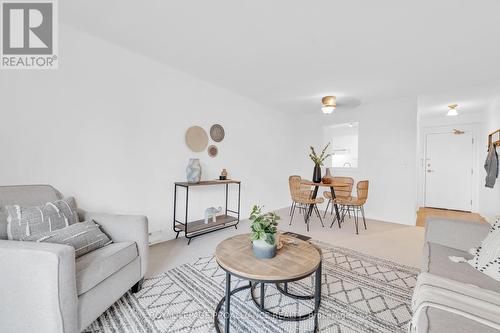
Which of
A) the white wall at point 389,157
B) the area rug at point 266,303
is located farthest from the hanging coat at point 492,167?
the area rug at point 266,303

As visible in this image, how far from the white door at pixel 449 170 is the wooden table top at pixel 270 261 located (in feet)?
18.7

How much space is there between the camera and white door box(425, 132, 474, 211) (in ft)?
16.8

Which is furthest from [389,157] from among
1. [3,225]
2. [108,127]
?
[3,225]

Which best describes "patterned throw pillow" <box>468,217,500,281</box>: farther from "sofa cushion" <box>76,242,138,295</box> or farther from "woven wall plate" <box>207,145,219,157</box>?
"woven wall plate" <box>207,145,219,157</box>

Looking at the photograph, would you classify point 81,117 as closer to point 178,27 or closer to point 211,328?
point 178,27

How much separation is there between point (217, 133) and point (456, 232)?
3.01 metres

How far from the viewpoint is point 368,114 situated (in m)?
4.37

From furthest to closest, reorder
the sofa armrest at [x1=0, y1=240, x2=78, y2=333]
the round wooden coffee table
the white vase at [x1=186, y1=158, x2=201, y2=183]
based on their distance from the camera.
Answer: the white vase at [x1=186, y1=158, x2=201, y2=183] < the round wooden coffee table < the sofa armrest at [x1=0, y1=240, x2=78, y2=333]

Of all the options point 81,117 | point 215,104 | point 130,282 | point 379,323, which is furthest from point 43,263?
point 215,104

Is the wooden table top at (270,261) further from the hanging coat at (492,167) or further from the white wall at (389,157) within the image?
the hanging coat at (492,167)

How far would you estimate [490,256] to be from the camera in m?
1.37

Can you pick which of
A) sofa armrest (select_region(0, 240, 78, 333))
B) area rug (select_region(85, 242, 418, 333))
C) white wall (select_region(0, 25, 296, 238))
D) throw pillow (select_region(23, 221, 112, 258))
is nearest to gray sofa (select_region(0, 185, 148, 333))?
sofa armrest (select_region(0, 240, 78, 333))

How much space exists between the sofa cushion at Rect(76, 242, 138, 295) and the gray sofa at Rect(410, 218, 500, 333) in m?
1.66

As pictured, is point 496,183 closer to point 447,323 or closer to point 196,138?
point 447,323
